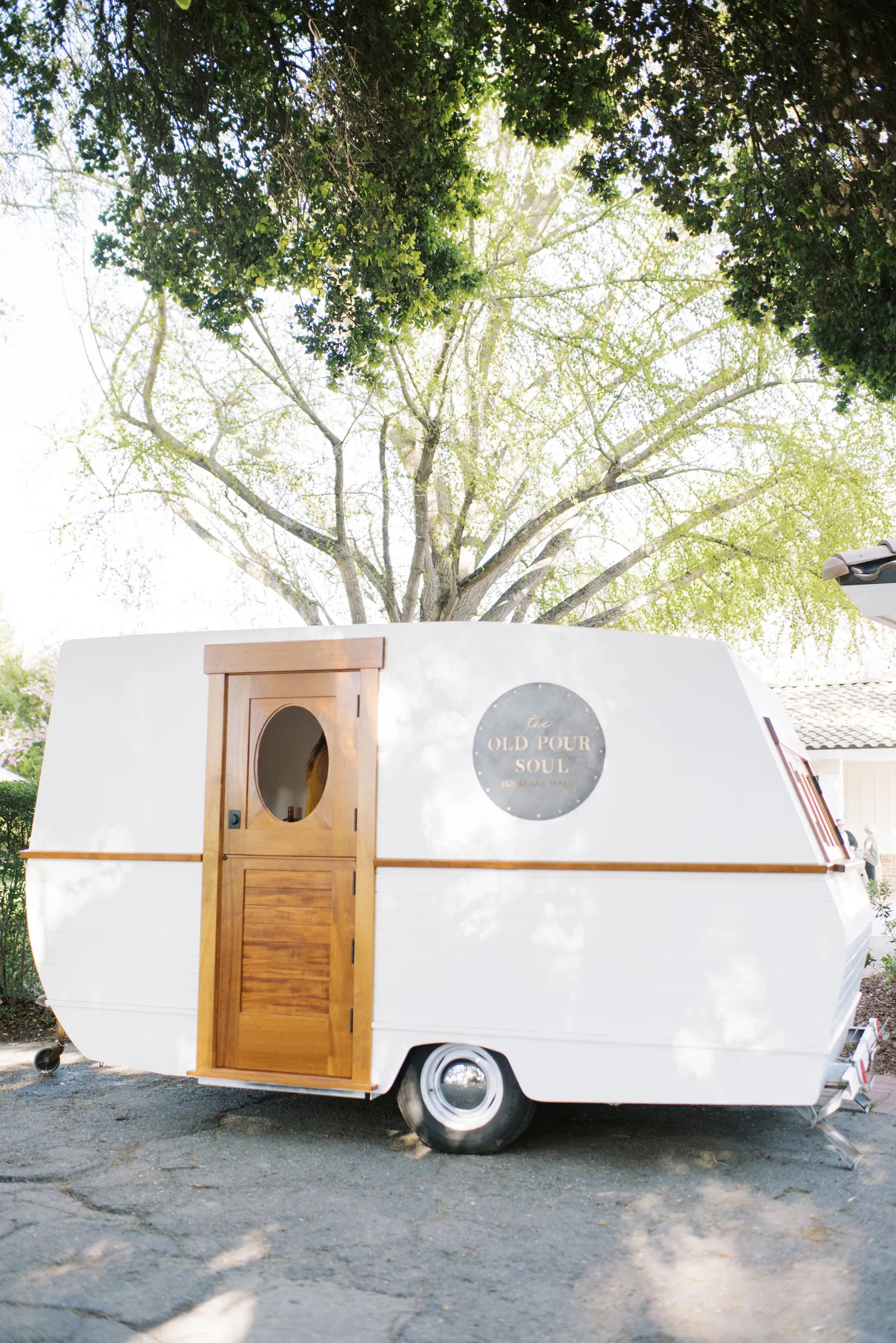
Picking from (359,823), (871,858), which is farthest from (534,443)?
(871,858)

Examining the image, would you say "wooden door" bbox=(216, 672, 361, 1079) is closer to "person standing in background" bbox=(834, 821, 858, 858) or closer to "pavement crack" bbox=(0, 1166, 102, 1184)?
"pavement crack" bbox=(0, 1166, 102, 1184)

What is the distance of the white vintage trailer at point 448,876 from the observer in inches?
192

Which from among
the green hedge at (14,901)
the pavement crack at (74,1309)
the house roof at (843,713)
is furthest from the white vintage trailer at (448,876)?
the house roof at (843,713)

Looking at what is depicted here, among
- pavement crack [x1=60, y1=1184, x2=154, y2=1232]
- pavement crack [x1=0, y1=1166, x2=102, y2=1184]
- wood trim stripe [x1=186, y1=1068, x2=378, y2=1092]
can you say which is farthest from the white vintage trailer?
pavement crack [x1=60, y1=1184, x2=154, y2=1232]

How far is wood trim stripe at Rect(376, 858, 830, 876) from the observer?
4.83 m

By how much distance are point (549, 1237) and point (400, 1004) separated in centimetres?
132

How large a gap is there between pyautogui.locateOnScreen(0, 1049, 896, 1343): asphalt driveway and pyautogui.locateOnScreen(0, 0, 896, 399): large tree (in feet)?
14.3

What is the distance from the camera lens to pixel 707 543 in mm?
13875

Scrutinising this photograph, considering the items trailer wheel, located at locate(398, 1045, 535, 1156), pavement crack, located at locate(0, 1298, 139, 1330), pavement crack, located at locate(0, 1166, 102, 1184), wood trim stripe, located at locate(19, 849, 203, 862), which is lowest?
pavement crack, located at locate(0, 1166, 102, 1184)

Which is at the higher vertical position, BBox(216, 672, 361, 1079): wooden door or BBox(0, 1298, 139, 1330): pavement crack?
BBox(216, 672, 361, 1079): wooden door

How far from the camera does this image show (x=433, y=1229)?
170 inches

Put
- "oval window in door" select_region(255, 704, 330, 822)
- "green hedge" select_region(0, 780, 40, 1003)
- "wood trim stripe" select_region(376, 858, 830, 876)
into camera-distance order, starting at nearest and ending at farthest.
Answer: "wood trim stripe" select_region(376, 858, 830, 876), "oval window in door" select_region(255, 704, 330, 822), "green hedge" select_region(0, 780, 40, 1003)

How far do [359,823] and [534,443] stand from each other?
824cm

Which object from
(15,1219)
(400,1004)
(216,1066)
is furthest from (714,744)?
(15,1219)
